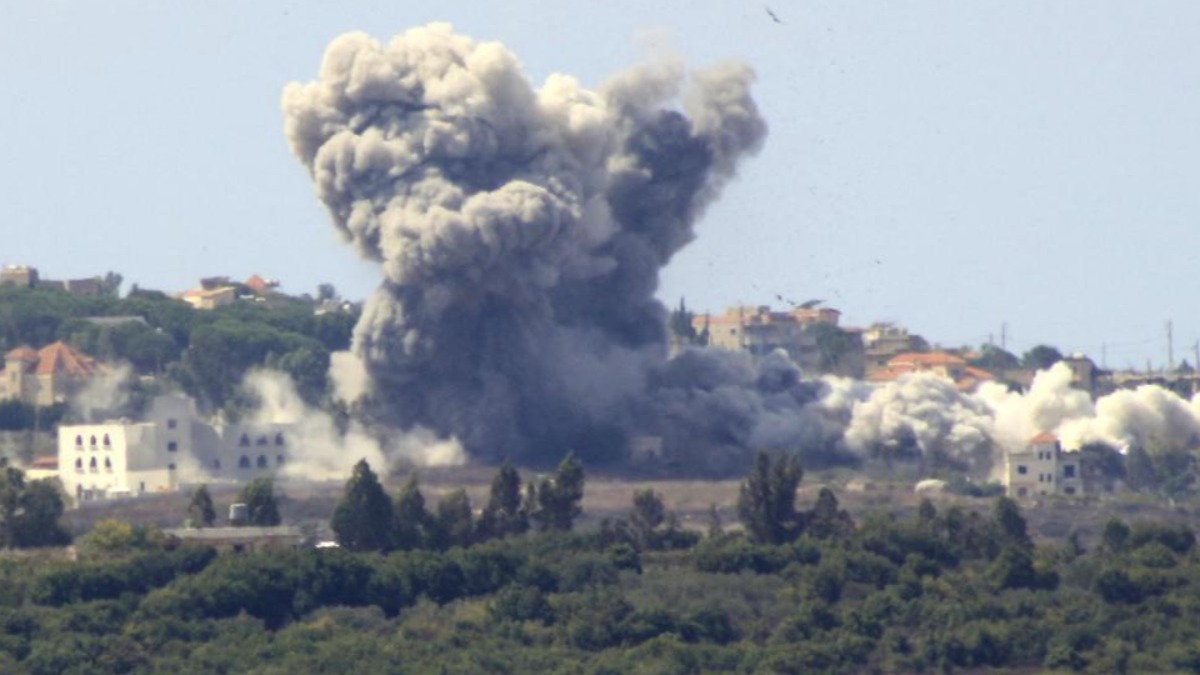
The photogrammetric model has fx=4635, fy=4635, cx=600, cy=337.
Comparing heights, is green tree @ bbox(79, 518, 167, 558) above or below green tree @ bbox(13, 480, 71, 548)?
below

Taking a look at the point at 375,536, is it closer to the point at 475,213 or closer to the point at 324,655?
the point at 324,655

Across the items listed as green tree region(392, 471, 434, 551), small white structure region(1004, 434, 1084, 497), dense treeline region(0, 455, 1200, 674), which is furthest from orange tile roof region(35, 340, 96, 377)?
dense treeline region(0, 455, 1200, 674)

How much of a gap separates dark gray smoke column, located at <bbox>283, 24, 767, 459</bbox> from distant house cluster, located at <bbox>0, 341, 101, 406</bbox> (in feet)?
52.6

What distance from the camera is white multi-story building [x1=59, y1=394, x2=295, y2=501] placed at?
153 m

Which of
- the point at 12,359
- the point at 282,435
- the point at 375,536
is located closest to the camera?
the point at 375,536

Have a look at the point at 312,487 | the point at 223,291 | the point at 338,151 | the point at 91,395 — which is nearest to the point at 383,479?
the point at 312,487

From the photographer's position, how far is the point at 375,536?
122 meters

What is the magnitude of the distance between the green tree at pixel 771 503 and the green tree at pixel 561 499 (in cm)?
459

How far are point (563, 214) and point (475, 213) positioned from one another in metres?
3.41

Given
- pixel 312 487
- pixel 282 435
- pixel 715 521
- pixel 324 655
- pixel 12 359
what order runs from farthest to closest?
pixel 12 359 → pixel 282 435 → pixel 312 487 → pixel 715 521 → pixel 324 655

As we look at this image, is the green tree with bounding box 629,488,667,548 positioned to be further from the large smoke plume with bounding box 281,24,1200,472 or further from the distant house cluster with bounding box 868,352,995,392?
the distant house cluster with bounding box 868,352,995,392

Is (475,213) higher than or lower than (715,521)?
higher

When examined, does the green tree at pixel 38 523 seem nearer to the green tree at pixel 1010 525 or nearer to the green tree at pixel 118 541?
the green tree at pixel 118 541

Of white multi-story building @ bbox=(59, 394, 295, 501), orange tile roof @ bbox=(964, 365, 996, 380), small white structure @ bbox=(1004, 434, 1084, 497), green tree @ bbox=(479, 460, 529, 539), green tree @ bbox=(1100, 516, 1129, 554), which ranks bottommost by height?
green tree @ bbox=(1100, 516, 1129, 554)
